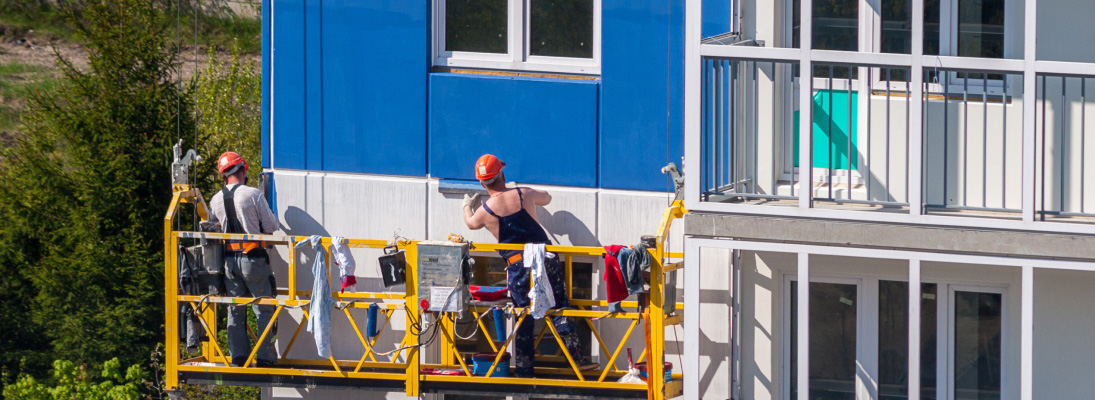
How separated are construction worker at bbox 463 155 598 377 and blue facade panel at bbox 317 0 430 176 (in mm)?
822

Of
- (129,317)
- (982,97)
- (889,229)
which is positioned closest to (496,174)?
(889,229)

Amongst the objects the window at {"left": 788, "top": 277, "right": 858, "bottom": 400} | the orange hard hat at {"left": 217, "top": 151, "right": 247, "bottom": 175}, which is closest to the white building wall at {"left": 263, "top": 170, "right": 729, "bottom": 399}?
the orange hard hat at {"left": 217, "top": 151, "right": 247, "bottom": 175}

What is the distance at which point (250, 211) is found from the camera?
1008 centimetres

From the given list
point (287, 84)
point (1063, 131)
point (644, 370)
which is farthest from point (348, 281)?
point (1063, 131)

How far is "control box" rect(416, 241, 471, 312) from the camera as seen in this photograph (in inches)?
378

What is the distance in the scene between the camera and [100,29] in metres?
21.6

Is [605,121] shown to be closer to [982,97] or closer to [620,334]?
[620,334]

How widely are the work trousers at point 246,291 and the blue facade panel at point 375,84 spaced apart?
3.60 ft

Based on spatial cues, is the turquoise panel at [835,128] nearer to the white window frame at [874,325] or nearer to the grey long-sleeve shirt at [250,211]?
the white window frame at [874,325]

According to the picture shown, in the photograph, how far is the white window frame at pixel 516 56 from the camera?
10.0 meters

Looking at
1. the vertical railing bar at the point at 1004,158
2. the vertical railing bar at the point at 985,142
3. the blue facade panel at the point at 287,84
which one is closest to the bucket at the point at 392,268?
the blue facade panel at the point at 287,84

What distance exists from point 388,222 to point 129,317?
12501mm

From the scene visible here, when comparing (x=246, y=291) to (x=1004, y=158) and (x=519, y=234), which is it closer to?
(x=519, y=234)

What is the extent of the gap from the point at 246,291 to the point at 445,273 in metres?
1.78
